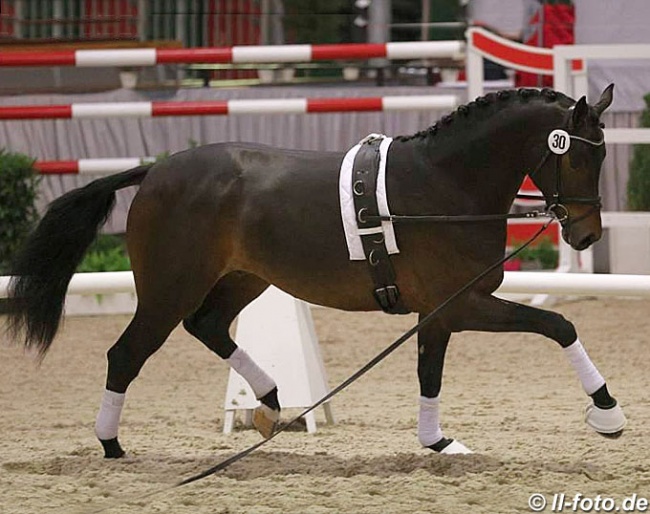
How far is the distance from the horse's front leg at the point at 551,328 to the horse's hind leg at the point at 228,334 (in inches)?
36.8

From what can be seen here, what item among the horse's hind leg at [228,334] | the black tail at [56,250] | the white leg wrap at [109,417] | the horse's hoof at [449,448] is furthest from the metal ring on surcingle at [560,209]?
the white leg wrap at [109,417]

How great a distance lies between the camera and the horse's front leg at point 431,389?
430 cm

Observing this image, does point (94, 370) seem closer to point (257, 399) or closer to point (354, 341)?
point (354, 341)

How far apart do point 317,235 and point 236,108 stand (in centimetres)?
443

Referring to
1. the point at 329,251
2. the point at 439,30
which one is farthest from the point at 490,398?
the point at 439,30

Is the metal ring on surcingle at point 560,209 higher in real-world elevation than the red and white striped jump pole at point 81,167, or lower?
higher

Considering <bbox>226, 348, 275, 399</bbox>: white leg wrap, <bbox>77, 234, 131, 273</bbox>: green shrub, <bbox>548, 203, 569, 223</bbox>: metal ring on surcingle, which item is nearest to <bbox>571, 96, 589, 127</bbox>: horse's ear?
<bbox>548, 203, 569, 223</bbox>: metal ring on surcingle

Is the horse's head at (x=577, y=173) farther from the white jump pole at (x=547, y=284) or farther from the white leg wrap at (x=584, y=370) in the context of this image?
the white jump pole at (x=547, y=284)

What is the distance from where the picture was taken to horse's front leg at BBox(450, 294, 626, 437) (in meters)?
4.02

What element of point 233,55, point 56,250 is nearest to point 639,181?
point 233,55

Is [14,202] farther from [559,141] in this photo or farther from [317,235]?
[559,141]

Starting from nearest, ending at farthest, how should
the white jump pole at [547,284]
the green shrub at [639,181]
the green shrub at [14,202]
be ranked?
the white jump pole at [547,284]
the green shrub at [639,181]
the green shrub at [14,202]

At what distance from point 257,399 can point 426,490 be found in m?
1.08

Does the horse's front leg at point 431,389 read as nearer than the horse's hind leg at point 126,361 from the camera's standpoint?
Yes
